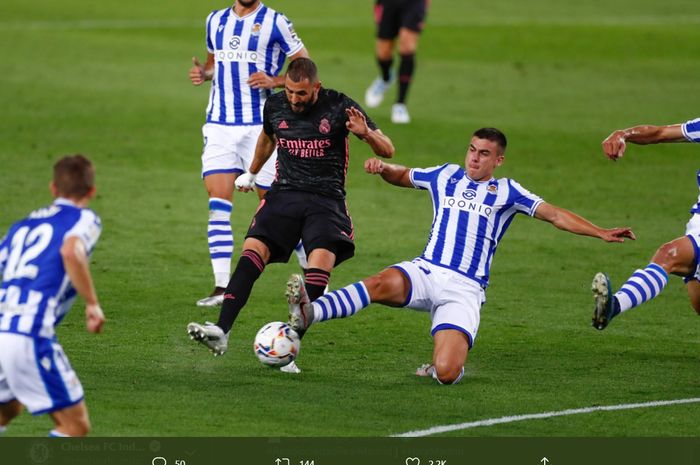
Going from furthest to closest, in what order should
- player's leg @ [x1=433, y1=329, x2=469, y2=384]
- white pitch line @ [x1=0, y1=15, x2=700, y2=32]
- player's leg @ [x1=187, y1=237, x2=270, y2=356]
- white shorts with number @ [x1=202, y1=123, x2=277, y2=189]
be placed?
white pitch line @ [x1=0, y1=15, x2=700, y2=32] < white shorts with number @ [x1=202, y1=123, x2=277, y2=189] < player's leg @ [x1=433, y1=329, x2=469, y2=384] < player's leg @ [x1=187, y1=237, x2=270, y2=356]

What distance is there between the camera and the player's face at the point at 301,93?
980 centimetres

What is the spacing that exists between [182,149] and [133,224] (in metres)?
4.80

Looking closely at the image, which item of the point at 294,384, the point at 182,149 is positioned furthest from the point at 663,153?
the point at 294,384

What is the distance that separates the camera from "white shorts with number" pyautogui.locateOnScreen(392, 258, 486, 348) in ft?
31.7

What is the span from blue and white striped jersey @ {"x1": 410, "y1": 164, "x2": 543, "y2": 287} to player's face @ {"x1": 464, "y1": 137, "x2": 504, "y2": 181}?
0.07 metres


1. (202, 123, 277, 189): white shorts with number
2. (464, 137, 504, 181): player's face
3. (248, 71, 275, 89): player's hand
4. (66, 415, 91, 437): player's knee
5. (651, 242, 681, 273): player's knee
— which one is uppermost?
(248, 71, 275, 89): player's hand

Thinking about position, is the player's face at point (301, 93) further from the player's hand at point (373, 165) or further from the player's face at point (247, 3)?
the player's face at point (247, 3)

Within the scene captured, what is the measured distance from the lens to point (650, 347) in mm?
10805

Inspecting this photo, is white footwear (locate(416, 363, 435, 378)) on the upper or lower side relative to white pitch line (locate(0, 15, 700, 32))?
lower

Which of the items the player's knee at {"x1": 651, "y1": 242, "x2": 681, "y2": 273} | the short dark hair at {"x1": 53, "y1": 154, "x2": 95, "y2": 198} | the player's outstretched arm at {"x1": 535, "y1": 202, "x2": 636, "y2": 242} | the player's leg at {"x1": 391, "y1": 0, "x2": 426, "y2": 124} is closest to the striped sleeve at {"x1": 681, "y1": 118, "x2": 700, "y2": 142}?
the player's knee at {"x1": 651, "y1": 242, "x2": 681, "y2": 273}

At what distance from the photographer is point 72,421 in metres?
6.97

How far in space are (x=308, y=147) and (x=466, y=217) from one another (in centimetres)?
129

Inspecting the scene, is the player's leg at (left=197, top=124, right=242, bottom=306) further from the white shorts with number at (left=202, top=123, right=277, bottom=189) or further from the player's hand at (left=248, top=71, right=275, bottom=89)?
the player's hand at (left=248, top=71, right=275, bottom=89)
